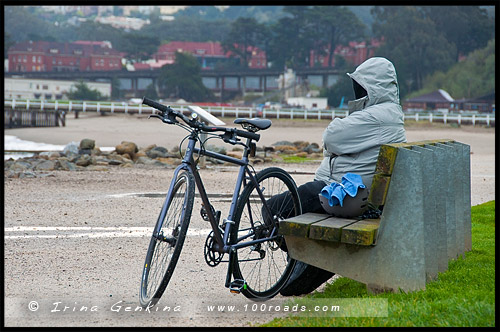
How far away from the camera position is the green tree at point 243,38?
11550 cm

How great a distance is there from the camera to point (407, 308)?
4.28 metres

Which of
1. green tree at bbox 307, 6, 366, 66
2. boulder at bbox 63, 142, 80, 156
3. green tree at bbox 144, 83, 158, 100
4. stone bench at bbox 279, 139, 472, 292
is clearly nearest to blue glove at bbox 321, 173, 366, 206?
stone bench at bbox 279, 139, 472, 292

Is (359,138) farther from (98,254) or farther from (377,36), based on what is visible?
(377,36)

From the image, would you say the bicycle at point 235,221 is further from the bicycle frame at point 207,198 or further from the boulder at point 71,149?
the boulder at point 71,149

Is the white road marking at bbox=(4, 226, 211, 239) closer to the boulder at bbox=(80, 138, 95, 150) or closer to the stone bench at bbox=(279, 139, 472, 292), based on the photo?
the stone bench at bbox=(279, 139, 472, 292)

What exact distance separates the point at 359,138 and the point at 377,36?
100102 millimetres

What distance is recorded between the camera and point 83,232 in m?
7.84

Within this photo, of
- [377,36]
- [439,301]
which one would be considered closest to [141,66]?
[377,36]

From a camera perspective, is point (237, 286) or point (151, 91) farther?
point (151, 91)

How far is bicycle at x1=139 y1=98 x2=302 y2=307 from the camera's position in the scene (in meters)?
4.69

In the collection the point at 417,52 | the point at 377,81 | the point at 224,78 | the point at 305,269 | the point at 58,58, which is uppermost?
the point at 58,58

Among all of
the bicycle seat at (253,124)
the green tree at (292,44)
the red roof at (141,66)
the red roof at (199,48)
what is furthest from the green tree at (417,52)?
the bicycle seat at (253,124)

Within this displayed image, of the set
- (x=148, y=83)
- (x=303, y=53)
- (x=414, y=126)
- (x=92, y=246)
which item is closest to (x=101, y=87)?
(x=148, y=83)

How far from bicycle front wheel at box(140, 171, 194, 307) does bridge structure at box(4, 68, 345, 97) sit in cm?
10129
